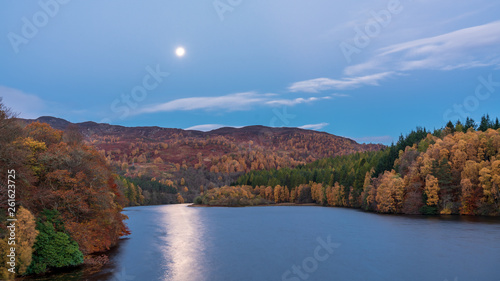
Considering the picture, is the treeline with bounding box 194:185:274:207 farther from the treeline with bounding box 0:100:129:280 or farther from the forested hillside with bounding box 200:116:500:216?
the treeline with bounding box 0:100:129:280

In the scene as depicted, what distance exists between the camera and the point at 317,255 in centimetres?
4812

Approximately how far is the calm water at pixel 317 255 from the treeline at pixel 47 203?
4532mm

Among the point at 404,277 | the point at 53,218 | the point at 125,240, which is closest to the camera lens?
the point at 404,277

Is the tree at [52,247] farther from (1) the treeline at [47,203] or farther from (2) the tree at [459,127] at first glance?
(2) the tree at [459,127]

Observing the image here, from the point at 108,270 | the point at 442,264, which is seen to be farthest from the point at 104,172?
the point at 442,264

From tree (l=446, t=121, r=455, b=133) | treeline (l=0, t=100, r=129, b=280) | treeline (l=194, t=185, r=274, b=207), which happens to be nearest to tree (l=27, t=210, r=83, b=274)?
treeline (l=0, t=100, r=129, b=280)

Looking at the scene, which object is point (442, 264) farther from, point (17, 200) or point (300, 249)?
point (17, 200)

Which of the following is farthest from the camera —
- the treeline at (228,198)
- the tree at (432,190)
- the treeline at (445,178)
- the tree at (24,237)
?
the treeline at (228,198)

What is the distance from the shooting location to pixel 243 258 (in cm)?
4741

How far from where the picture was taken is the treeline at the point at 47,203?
32344 mm

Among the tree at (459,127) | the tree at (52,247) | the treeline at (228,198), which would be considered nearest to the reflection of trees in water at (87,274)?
the tree at (52,247)

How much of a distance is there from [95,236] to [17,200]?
15085mm

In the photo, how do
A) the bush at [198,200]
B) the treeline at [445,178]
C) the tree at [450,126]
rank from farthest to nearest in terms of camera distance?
the bush at [198,200], the tree at [450,126], the treeline at [445,178]

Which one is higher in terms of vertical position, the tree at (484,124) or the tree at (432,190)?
the tree at (484,124)
